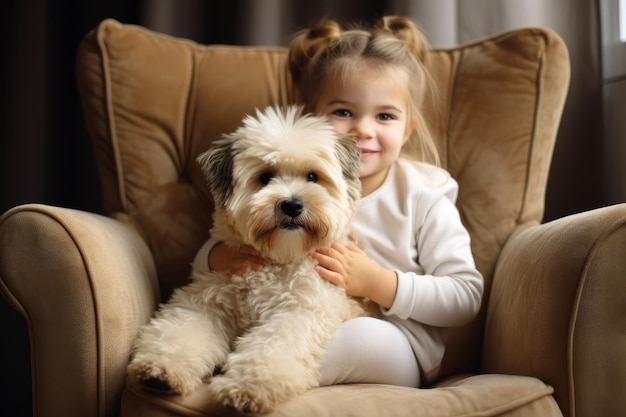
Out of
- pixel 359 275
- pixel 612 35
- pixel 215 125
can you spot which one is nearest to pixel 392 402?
pixel 359 275

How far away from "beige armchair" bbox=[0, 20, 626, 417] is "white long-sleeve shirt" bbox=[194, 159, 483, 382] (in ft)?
0.33

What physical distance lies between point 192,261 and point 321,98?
0.63 m

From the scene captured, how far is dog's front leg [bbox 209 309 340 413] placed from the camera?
1173 millimetres

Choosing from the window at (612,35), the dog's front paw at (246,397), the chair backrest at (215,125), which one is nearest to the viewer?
the dog's front paw at (246,397)

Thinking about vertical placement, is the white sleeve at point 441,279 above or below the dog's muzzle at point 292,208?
below

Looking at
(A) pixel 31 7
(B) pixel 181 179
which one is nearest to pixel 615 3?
(B) pixel 181 179

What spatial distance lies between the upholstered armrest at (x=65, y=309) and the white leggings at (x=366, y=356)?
1.53 ft

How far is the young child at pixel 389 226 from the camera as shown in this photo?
152 centimetres

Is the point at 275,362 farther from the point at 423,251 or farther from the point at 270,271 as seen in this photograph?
the point at 423,251

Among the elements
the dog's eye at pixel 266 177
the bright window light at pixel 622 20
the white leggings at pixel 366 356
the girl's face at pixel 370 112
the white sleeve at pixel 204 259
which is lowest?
the white leggings at pixel 366 356

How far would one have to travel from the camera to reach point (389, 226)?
177cm

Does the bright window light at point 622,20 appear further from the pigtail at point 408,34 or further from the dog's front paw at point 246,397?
the dog's front paw at point 246,397

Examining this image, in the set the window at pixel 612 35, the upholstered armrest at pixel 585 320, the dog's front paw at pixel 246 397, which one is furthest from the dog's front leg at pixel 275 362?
the window at pixel 612 35

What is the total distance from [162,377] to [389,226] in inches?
31.6
